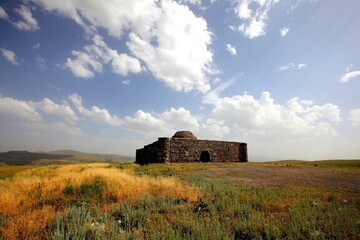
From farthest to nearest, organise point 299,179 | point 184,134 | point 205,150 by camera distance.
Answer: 1. point 184,134
2. point 205,150
3. point 299,179

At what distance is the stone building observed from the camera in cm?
2500

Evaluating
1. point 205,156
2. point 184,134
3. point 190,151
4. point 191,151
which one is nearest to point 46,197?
point 190,151

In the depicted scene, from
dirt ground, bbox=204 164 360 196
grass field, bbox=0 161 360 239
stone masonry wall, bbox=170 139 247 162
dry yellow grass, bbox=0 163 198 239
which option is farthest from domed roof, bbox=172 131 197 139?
grass field, bbox=0 161 360 239

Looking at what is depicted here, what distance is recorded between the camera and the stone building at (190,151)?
2500 centimetres

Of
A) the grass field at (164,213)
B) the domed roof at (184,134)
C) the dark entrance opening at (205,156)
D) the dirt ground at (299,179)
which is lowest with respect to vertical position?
the grass field at (164,213)

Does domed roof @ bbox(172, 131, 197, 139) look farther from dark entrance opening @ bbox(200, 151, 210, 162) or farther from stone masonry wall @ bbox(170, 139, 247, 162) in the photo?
stone masonry wall @ bbox(170, 139, 247, 162)

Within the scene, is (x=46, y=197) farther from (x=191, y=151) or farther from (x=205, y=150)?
(x=205, y=150)

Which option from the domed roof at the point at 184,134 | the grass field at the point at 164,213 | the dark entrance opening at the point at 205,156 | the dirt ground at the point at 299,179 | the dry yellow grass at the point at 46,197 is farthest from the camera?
the domed roof at the point at 184,134

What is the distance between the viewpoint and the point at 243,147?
31.1 metres

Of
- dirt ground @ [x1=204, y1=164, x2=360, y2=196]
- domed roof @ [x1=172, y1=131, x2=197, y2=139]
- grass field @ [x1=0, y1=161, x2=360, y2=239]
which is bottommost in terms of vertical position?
grass field @ [x1=0, y1=161, x2=360, y2=239]

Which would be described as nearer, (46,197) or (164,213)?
(164,213)

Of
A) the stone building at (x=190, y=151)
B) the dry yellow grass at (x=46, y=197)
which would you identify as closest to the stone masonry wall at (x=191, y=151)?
the stone building at (x=190, y=151)

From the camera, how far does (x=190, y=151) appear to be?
2698 centimetres

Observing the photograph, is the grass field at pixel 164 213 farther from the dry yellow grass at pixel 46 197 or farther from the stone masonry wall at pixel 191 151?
the stone masonry wall at pixel 191 151
